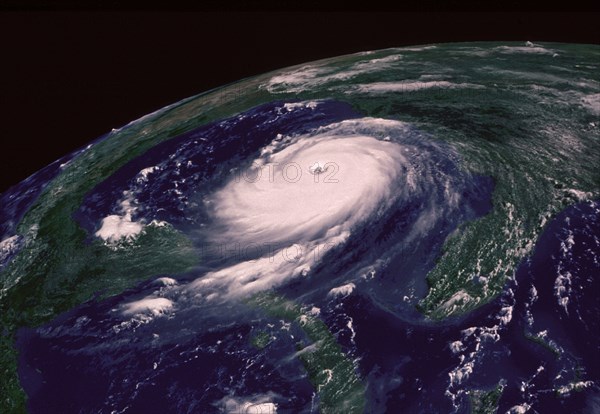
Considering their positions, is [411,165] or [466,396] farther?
[411,165]

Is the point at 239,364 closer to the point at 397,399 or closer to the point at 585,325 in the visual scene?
the point at 397,399

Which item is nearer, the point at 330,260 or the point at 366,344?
the point at 366,344

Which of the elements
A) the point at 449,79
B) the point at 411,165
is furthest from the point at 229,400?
the point at 449,79

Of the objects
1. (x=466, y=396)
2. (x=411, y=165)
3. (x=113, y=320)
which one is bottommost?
(x=466, y=396)

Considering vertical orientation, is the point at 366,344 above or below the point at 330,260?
below

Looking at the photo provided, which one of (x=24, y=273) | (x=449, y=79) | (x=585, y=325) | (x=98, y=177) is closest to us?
(x=585, y=325)

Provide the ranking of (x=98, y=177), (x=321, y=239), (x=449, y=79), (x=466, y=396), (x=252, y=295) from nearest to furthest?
(x=466, y=396)
(x=252, y=295)
(x=321, y=239)
(x=98, y=177)
(x=449, y=79)

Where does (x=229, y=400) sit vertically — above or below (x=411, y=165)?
below
